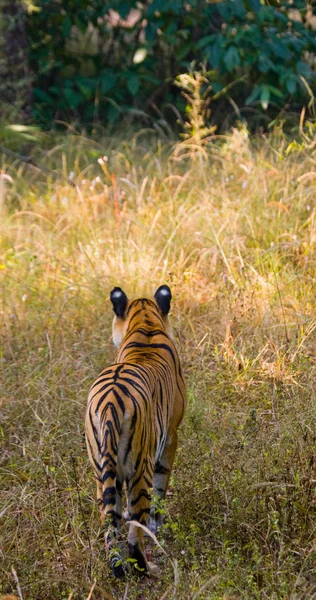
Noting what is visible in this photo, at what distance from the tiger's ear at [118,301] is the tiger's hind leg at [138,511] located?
1031 mm

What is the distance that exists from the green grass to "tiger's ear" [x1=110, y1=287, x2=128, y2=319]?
2.16 feet

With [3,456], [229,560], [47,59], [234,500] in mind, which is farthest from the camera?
[47,59]

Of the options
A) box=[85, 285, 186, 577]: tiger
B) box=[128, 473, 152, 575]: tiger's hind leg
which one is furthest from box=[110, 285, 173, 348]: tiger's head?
box=[128, 473, 152, 575]: tiger's hind leg

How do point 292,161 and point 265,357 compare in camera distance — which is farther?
point 292,161

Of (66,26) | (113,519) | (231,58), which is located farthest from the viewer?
(66,26)

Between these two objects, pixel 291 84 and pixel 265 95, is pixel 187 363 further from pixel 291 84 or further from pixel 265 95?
pixel 291 84

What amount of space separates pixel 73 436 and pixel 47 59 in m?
6.13

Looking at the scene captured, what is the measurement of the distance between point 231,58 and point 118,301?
15.4 feet

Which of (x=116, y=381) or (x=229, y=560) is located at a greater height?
(x=116, y=381)

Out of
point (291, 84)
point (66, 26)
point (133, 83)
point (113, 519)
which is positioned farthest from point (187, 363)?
point (66, 26)

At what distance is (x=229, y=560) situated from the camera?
309 cm

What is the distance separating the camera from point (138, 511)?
3.16 m

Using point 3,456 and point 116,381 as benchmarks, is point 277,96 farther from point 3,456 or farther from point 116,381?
point 116,381

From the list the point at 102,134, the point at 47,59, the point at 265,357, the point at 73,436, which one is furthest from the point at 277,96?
the point at 73,436
